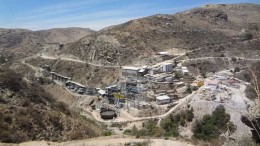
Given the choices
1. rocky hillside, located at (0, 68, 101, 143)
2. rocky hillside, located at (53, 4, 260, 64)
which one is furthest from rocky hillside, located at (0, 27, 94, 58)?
rocky hillside, located at (0, 68, 101, 143)

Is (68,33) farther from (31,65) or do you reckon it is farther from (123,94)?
(123,94)

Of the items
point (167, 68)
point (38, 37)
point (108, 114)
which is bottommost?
point (108, 114)

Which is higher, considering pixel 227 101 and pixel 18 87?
pixel 18 87

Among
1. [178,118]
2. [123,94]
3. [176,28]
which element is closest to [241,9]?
[176,28]

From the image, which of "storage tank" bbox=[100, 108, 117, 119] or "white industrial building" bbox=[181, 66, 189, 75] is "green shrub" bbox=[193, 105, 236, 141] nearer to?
"storage tank" bbox=[100, 108, 117, 119]

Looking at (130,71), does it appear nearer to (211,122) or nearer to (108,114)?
(108,114)

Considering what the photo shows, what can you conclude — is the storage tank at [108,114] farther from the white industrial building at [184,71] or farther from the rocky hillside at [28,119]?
the rocky hillside at [28,119]

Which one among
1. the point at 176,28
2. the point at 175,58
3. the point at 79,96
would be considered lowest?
the point at 79,96

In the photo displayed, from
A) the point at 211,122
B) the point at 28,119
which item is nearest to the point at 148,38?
the point at 211,122
